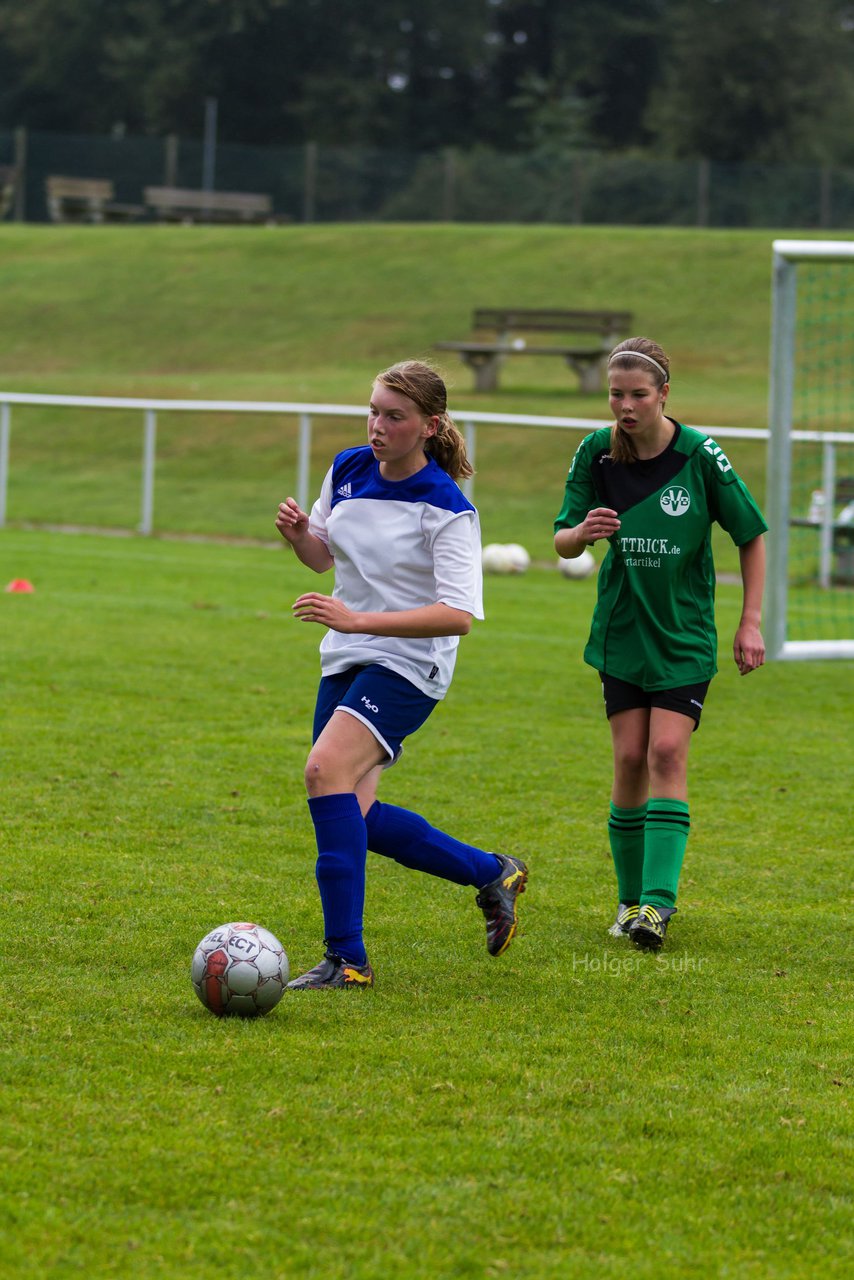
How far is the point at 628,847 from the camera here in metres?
5.73

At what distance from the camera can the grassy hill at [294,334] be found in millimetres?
22906

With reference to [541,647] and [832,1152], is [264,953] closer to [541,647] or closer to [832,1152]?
[832,1152]

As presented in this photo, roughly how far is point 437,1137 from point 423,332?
95.9 feet

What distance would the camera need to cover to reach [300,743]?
8.65 m

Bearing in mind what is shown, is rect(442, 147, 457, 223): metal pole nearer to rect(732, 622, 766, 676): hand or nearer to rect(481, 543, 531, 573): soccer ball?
rect(481, 543, 531, 573): soccer ball

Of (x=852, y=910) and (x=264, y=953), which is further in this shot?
(x=852, y=910)

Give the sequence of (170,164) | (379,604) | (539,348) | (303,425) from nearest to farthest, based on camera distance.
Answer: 1. (379,604)
2. (303,425)
3. (539,348)
4. (170,164)

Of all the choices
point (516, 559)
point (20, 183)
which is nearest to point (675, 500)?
point (516, 559)

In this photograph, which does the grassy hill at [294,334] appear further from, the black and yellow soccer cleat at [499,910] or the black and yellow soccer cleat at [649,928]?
the black and yellow soccer cleat at [499,910]

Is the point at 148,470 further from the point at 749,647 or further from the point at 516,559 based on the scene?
the point at 749,647

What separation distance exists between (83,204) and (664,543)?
40.6 meters

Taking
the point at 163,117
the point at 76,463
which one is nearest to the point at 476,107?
the point at 163,117

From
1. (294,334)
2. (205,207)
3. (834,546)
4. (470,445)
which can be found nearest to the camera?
(834,546)

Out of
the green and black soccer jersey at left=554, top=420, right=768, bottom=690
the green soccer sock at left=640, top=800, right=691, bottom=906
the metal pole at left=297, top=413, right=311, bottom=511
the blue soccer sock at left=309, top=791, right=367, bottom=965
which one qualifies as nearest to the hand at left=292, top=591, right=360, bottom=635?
the blue soccer sock at left=309, top=791, right=367, bottom=965
